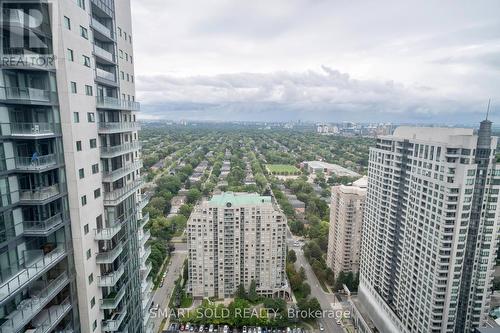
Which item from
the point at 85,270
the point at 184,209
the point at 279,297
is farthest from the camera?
the point at 184,209

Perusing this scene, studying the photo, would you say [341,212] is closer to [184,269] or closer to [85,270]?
[184,269]

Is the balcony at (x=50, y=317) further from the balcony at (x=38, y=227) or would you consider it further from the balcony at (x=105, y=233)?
the balcony at (x=38, y=227)

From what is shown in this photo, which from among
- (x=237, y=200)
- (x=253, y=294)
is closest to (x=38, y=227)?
(x=237, y=200)

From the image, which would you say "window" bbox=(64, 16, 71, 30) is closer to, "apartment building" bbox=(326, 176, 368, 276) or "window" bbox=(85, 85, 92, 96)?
"window" bbox=(85, 85, 92, 96)

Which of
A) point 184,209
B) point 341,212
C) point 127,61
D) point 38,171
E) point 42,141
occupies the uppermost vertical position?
point 127,61

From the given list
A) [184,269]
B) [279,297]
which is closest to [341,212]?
[279,297]

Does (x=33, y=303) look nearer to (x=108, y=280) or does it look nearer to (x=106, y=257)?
(x=106, y=257)
